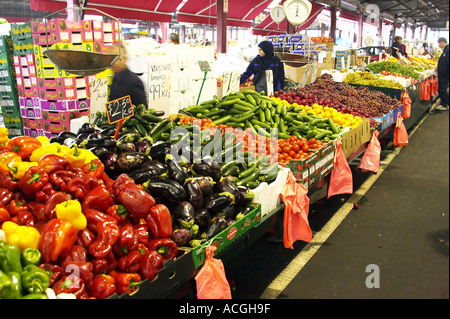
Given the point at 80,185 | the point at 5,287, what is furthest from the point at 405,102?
the point at 5,287

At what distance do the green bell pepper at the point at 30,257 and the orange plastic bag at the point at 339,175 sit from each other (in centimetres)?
346

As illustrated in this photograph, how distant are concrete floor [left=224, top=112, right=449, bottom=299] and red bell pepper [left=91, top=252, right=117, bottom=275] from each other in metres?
0.89

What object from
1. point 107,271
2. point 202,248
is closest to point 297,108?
point 202,248

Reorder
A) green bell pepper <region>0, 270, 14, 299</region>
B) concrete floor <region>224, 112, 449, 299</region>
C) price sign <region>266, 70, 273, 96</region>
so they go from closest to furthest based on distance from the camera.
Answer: green bell pepper <region>0, 270, 14, 299</region> → concrete floor <region>224, 112, 449, 299</region> → price sign <region>266, 70, 273, 96</region>

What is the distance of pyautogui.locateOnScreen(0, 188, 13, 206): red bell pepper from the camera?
2.18 metres

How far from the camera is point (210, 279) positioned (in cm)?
239

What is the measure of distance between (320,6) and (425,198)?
15257mm

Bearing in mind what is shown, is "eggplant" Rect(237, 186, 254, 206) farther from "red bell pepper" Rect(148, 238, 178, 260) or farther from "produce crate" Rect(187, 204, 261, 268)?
"red bell pepper" Rect(148, 238, 178, 260)

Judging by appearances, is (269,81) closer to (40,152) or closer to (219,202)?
(219,202)

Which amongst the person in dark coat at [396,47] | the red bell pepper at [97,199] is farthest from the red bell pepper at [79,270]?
the person in dark coat at [396,47]

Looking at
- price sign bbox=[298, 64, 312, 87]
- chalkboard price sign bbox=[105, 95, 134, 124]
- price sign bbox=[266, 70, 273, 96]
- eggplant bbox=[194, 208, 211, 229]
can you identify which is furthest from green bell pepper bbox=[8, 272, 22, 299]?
price sign bbox=[298, 64, 312, 87]

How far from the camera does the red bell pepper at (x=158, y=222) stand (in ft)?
7.68

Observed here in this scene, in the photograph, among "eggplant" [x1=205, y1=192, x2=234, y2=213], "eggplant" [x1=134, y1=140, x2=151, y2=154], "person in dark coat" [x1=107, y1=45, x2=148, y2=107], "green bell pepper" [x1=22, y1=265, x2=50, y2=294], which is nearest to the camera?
"green bell pepper" [x1=22, y1=265, x2=50, y2=294]

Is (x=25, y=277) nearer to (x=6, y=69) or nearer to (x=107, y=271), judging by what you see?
(x=107, y=271)
